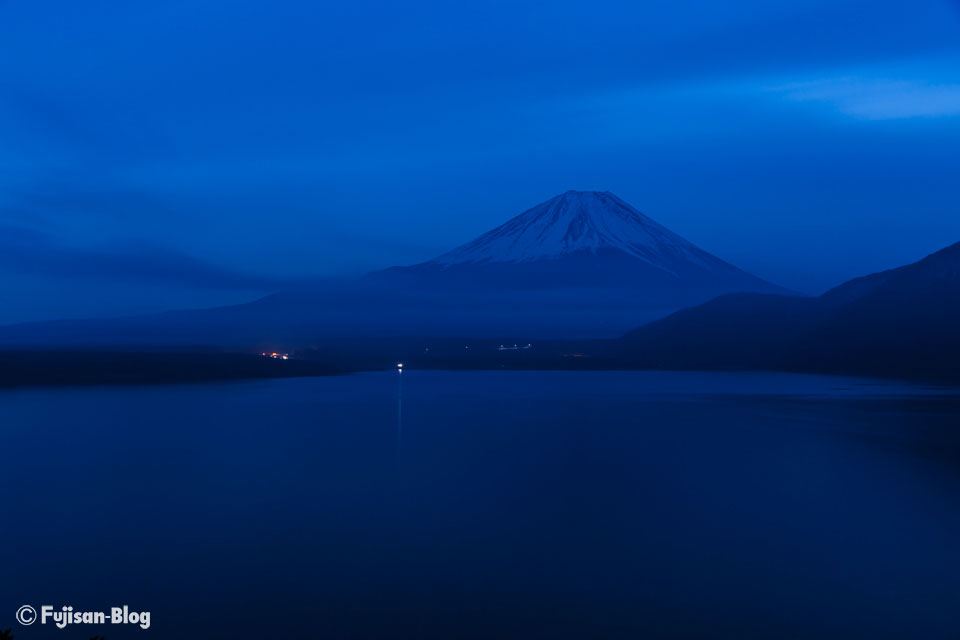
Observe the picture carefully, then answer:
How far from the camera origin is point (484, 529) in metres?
19.9

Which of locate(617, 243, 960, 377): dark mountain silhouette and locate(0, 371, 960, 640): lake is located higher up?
locate(617, 243, 960, 377): dark mountain silhouette

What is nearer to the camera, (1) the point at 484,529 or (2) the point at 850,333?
(1) the point at 484,529

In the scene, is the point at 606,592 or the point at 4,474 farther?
the point at 4,474

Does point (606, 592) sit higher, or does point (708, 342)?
point (708, 342)

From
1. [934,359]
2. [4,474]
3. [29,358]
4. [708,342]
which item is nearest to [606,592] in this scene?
[4,474]

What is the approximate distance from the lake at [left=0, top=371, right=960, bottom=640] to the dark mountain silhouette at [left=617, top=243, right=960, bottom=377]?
8666 cm

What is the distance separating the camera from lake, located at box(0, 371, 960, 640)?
550 inches

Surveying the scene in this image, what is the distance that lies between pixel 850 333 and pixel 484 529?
135m

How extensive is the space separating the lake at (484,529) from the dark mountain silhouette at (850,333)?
86.7 m

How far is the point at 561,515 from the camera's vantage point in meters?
21.3

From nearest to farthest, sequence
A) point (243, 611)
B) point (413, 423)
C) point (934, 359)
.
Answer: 1. point (243, 611)
2. point (413, 423)
3. point (934, 359)

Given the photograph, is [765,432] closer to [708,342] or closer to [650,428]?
[650,428]

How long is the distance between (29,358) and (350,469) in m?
82.0

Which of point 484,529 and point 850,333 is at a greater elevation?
point 850,333
